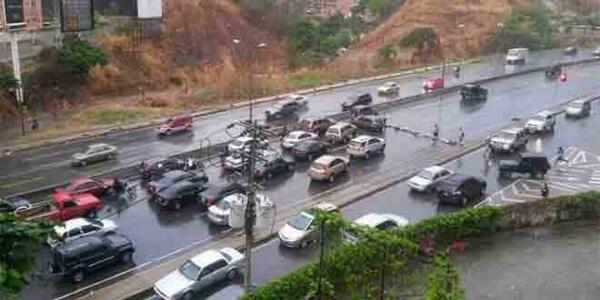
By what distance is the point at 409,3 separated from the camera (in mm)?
102438

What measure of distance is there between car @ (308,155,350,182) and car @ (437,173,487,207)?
5.68 meters

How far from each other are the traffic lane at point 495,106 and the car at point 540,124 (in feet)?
9.15

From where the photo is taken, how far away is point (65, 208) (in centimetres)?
2938

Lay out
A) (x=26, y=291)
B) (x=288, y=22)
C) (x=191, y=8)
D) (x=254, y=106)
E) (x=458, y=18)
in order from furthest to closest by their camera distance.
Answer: (x=458, y=18), (x=288, y=22), (x=191, y=8), (x=254, y=106), (x=26, y=291)

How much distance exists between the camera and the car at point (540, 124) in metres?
46.5

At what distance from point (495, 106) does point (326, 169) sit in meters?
26.6

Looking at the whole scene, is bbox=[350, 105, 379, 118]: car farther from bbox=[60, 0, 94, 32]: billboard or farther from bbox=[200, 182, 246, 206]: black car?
bbox=[60, 0, 94, 32]: billboard

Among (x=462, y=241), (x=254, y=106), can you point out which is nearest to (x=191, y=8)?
(x=254, y=106)

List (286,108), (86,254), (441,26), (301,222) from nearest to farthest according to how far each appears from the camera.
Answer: (86,254) < (301,222) < (286,108) < (441,26)

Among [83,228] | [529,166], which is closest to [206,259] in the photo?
[83,228]

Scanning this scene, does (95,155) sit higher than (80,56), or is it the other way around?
(80,56)

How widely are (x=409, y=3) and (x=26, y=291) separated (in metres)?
87.7

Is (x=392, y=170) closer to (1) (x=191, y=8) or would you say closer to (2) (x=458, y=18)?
(1) (x=191, y=8)

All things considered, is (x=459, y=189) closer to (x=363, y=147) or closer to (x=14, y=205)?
(x=363, y=147)
